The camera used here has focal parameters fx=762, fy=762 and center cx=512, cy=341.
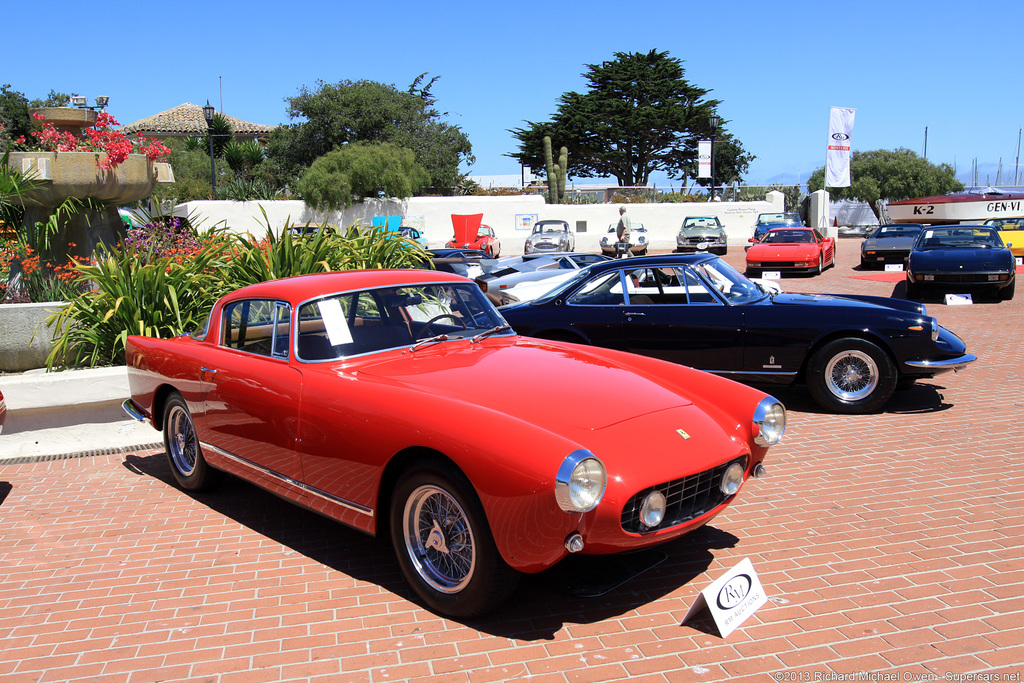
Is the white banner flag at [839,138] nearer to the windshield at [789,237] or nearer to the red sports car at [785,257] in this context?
the windshield at [789,237]

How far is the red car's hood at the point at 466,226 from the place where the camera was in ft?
103

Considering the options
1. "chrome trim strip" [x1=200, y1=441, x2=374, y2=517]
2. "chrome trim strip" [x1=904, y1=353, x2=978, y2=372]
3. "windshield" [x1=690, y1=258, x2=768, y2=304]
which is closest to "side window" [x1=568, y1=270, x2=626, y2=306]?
"windshield" [x1=690, y1=258, x2=768, y2=304]

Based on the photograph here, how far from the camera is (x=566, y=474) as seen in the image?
2986mm

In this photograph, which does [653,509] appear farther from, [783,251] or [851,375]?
[783,251]

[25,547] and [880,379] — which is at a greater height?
[880,379]

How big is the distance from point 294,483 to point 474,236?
2770 centimetres

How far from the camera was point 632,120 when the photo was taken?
5844cm

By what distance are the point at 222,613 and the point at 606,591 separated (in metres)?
1.82

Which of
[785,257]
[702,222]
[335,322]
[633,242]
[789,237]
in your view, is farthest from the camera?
[633,242]

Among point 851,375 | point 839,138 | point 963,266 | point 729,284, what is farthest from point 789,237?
point 839,138

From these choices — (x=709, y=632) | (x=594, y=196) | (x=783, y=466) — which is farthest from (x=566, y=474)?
(x=594, y=196)

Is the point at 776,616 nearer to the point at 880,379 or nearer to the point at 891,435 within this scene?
the point at 891,435

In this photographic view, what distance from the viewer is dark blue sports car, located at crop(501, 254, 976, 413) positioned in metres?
6.66

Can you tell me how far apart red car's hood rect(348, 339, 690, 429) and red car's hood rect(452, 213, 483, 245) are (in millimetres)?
26012
